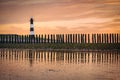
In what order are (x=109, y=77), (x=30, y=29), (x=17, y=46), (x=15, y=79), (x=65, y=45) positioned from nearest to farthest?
(x=15, y=79) → (x=109, y=77) → (x=65, y=45) → (x=17, y=46) → (x=30, y=29)

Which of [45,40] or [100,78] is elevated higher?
[100,78]

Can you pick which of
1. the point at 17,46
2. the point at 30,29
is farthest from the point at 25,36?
the point at 17,46

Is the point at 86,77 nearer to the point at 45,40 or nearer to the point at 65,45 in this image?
the point at 65,45

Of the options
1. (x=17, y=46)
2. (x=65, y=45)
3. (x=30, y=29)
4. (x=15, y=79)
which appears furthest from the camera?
(x=30, y=29)

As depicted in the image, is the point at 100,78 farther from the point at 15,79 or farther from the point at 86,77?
the point at 15,79

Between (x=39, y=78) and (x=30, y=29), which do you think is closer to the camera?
(x=39, y=78)

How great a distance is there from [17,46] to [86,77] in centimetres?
4161

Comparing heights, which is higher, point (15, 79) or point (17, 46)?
point (15, 79)

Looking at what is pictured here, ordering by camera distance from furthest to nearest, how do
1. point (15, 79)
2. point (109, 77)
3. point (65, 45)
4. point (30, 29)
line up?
point (30, 29) → point (65, 45) → point (109, 77) → point (15, 79)

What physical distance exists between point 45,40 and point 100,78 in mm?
44837

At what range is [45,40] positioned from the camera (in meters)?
60.5

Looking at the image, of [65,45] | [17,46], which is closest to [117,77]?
[65,45]

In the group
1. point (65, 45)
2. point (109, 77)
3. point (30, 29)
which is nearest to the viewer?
point (109, 77)

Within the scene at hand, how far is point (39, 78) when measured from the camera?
15.7 m
